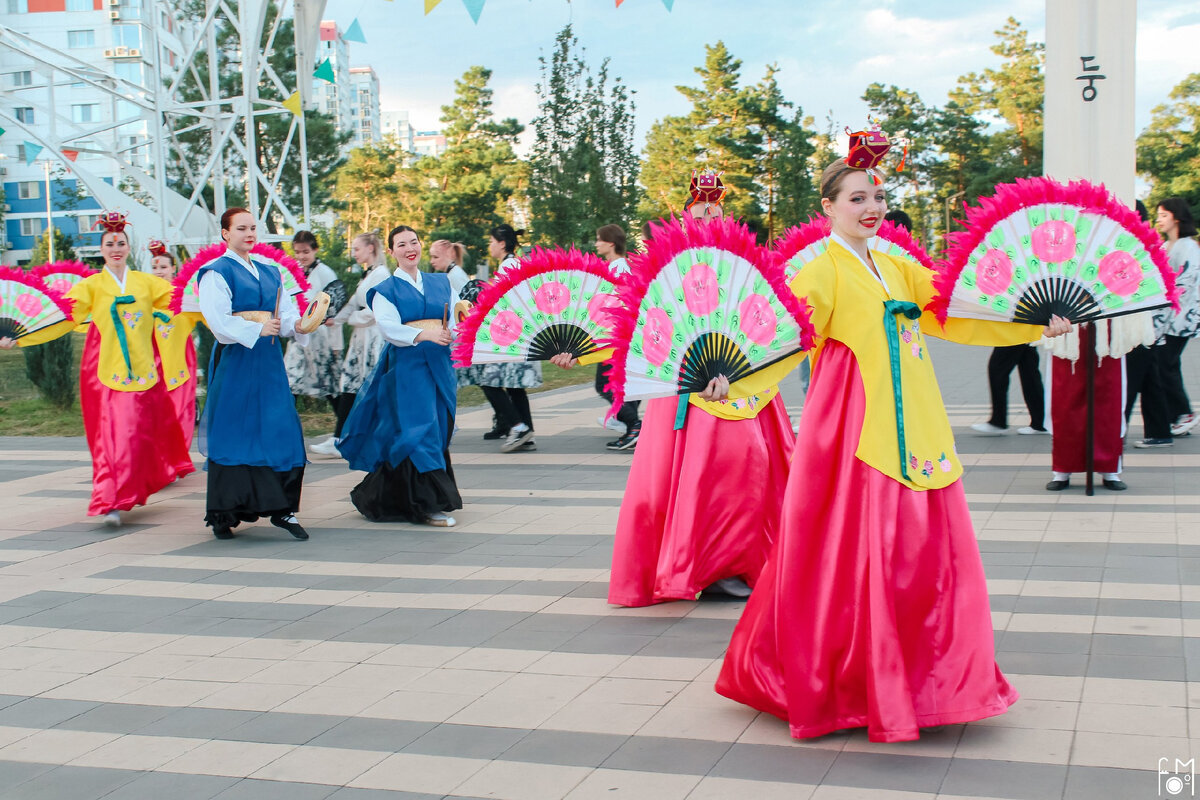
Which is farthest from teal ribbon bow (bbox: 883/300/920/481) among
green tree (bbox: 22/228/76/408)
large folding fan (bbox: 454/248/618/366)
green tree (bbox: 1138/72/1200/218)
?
green tree (bbox: 1138/72/1200/218)

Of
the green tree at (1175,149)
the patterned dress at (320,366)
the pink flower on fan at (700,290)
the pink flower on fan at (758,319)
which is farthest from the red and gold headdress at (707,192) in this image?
the green tree at (1175,149)

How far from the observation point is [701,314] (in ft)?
12.7

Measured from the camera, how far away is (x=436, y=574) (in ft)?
21.4

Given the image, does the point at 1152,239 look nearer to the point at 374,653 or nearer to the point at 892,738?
the point at 892,738

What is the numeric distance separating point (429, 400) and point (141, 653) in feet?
9.45

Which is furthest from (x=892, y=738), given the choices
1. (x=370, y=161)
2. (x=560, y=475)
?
(x=370, y=161)

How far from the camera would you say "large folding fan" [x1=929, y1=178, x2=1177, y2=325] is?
418cm

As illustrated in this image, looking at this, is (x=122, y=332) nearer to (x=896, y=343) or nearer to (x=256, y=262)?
(x=256, y=262)

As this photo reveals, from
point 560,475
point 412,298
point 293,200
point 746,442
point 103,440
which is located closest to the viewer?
point 746,442

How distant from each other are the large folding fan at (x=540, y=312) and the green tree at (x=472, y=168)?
159 feet

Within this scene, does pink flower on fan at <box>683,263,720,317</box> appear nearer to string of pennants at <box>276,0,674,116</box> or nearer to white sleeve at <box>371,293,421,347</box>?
white sleeve at <box>371,293,421,347</box>

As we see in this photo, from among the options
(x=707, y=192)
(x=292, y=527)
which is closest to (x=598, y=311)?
(x=707, y=192)

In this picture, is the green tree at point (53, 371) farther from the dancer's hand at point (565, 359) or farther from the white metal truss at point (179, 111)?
the dancer's hand at point (565, 359)

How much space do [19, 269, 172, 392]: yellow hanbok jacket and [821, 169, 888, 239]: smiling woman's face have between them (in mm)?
5902
